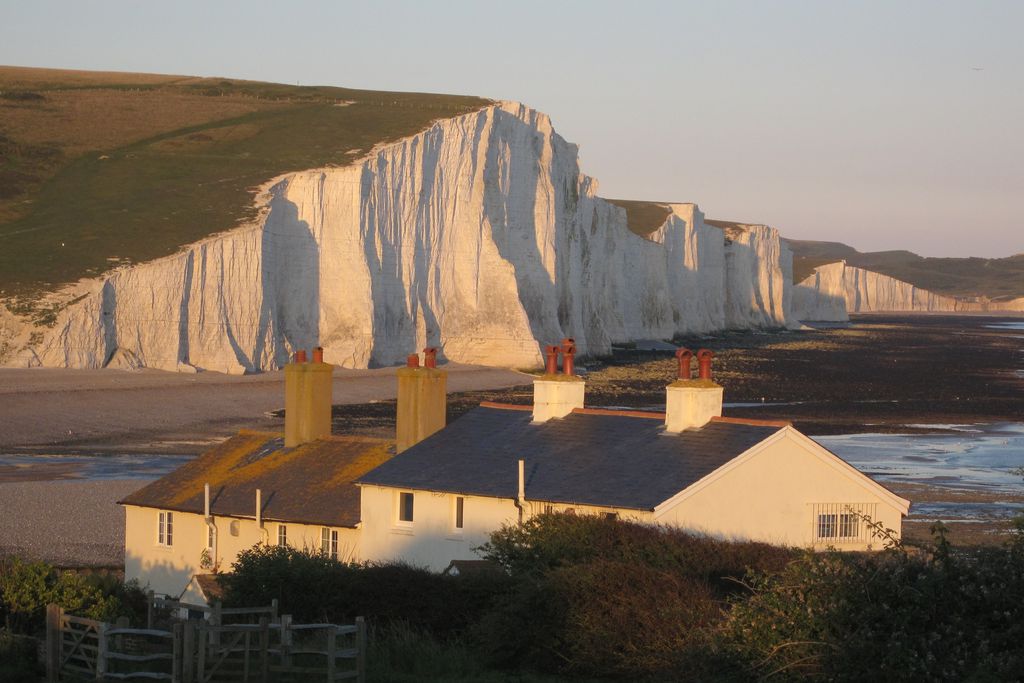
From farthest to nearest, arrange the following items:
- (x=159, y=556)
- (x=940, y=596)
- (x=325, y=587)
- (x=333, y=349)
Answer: (x=333, y=349)
(x=159, y=556)
(x=325, y=587)
(x=940, y=596)

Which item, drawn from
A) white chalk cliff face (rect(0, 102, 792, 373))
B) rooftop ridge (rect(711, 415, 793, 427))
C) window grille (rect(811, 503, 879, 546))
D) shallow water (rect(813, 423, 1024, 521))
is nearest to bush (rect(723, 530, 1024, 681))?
rooftop ridge (rect(711, 415, 793, 427))

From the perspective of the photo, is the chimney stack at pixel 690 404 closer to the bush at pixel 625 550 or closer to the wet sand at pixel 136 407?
the bush at pixel 625 550

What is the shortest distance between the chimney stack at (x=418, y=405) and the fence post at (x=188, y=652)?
9.36 metres

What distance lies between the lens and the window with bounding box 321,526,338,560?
805 inches

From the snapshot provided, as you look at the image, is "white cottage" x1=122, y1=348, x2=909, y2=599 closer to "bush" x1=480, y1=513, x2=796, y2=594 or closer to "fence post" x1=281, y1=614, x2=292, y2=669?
"bush" x1=480, y1=513, x2=796, y2=594

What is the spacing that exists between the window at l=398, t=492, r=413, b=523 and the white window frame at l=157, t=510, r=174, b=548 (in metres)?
4.23

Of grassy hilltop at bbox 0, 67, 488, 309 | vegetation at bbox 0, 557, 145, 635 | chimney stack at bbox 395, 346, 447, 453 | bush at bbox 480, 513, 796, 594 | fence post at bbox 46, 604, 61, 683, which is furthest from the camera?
grassy hilltop at bbox 0, 67, 488, 309

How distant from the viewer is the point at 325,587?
15758mm

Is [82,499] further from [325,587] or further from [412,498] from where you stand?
[325,587]

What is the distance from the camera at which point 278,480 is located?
856 inches

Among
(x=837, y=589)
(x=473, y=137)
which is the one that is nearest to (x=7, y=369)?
(x=473, y=137)

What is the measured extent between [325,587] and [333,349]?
171 ft

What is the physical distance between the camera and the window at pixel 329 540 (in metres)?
20.5

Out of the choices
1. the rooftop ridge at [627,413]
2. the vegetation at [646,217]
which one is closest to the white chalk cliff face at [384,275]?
the vegetation at [646,217]
